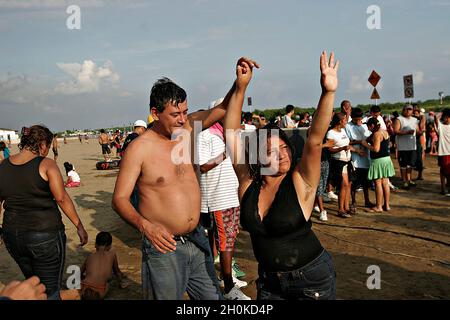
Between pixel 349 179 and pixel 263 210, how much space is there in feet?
19.7

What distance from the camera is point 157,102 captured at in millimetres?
3145

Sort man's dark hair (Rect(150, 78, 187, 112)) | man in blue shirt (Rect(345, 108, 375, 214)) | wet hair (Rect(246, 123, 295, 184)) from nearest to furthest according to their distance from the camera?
wet hair (Rect(246, 123, 295, 184))
man's dark hair (Rect(150, 78, 187, 112))
man in blue shirt (Rect(345, 108, 375, 214))

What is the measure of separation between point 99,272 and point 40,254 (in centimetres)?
138

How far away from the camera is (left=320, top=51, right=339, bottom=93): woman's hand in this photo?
7.88 feet

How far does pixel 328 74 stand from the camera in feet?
7.89

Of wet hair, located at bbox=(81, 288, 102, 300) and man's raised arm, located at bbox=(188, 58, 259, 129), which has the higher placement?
man's raised arm, located at bbox=(188, 58, 259, 129)

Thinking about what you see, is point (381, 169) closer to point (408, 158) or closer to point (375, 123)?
point (375, 123)

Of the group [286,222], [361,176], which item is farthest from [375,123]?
[286,222]

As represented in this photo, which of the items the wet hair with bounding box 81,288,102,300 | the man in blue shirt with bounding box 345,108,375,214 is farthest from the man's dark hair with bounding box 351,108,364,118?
the wet hair with bounding box 81,288,102,300

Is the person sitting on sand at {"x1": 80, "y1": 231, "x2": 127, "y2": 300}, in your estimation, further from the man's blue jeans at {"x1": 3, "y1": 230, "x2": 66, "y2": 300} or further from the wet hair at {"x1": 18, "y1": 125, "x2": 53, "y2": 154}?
the wet hair at {"x1": 18, "y1": 125, "x2": 53, "y2": 154}

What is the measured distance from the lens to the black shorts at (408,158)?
10.6 m
